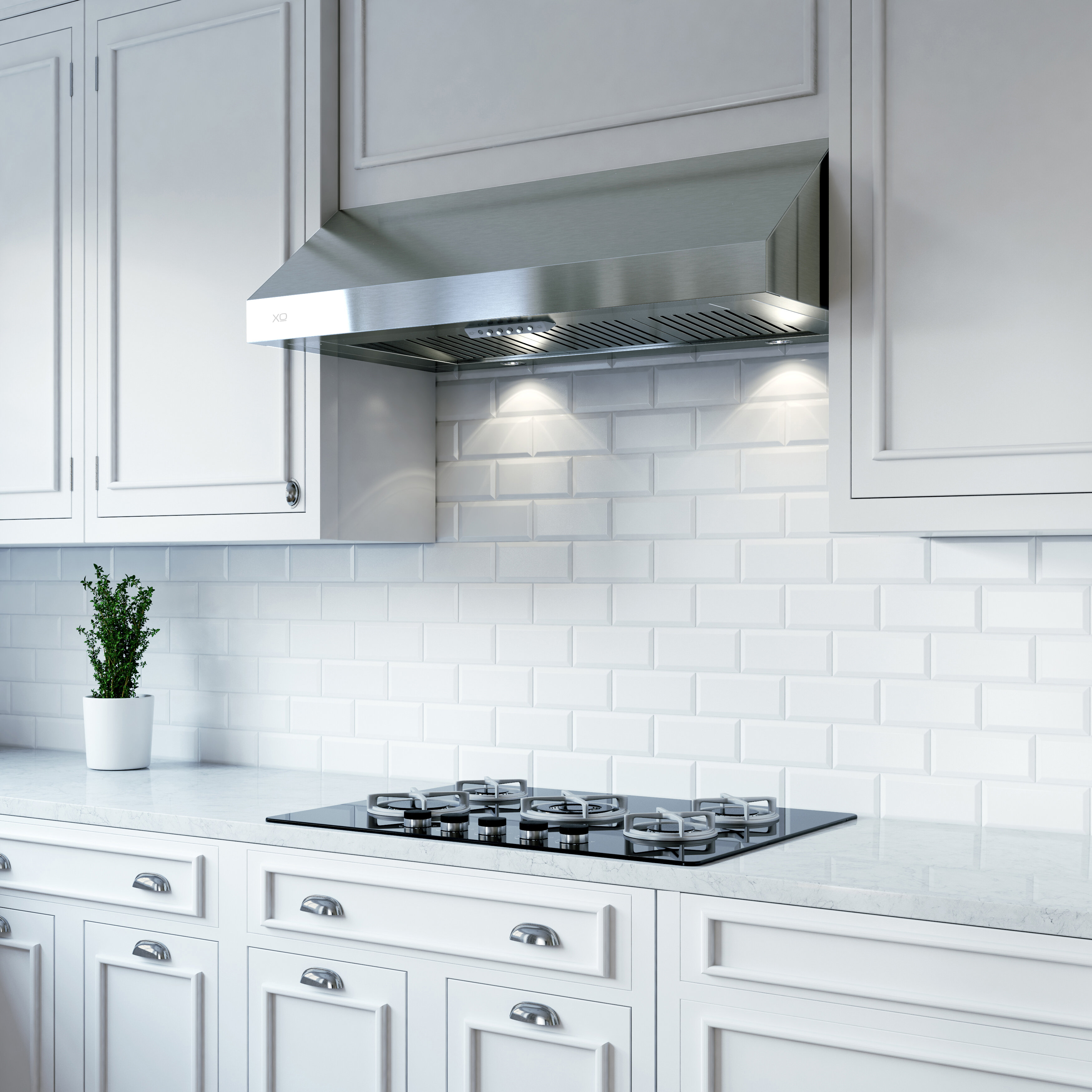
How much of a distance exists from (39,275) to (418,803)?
1.52 m

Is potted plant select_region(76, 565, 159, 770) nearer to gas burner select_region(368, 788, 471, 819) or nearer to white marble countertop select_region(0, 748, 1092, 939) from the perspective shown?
white marble countertop select_region(0, 748, 1092, 939)

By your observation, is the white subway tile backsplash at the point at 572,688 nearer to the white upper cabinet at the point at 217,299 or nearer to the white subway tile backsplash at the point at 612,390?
the white upper cabinet at the point at 217,299

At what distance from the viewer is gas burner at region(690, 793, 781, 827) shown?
217 centimetres

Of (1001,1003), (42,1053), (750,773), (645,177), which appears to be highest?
(645,177)

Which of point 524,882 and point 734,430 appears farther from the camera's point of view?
point 734,430

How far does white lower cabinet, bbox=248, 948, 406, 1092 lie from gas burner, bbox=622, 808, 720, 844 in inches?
18.1

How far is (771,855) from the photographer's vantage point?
1.96 meters

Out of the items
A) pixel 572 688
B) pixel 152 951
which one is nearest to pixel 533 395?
pixel 572 688

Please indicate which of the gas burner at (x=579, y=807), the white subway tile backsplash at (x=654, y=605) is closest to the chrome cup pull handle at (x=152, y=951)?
the gas burner at (x=579, y=807)

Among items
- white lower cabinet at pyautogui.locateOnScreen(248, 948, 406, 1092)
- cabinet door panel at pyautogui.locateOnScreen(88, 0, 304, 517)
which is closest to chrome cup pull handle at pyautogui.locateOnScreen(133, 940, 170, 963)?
white lower cabinet at pyautogui.locateOnScreen(248, 948, 406, 1092)

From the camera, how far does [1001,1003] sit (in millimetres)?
1662

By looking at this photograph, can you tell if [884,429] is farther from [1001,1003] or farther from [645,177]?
[1001,1003]

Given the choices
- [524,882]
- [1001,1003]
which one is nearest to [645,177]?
[524,882]

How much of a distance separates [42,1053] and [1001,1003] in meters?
1.86
